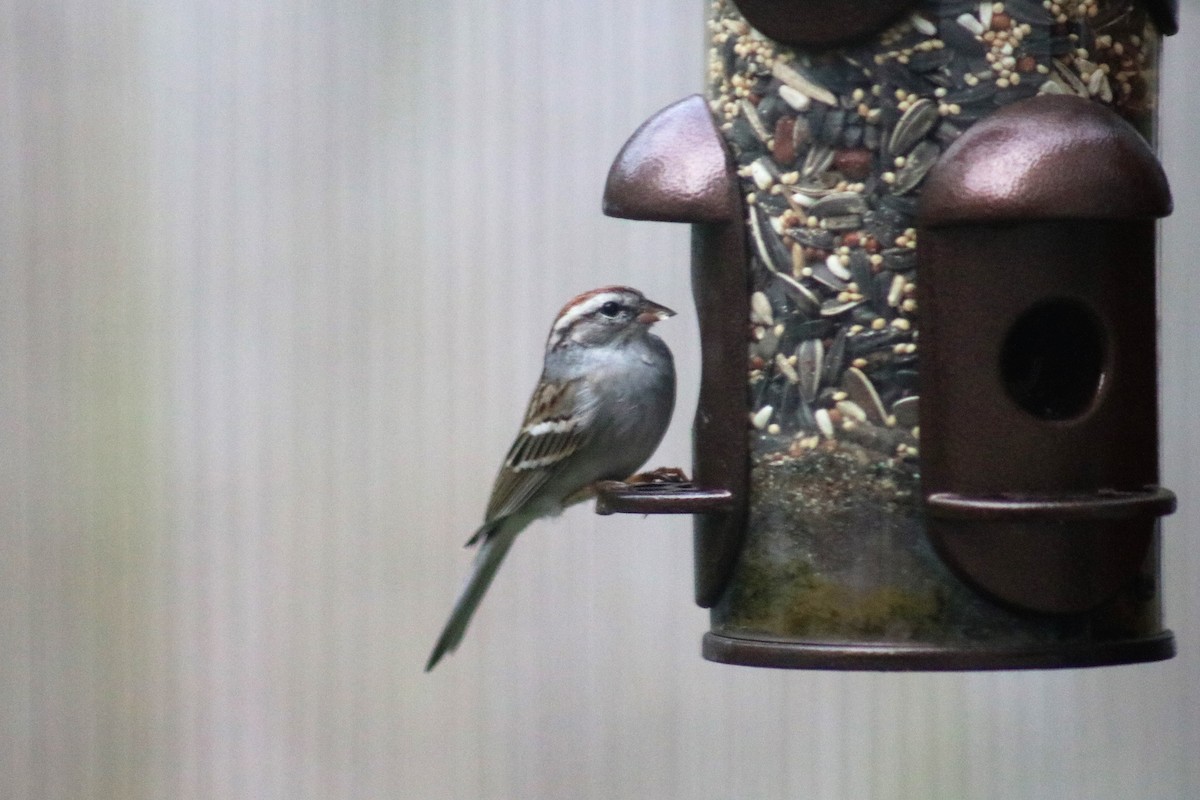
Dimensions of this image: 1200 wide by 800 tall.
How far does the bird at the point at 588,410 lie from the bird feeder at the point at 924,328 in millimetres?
796

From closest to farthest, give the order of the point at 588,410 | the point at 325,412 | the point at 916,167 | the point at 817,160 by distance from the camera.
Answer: the point at 916,167
the point at 817,160
the point at 588,410
the point at 325,412

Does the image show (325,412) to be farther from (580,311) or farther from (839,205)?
(839,205)

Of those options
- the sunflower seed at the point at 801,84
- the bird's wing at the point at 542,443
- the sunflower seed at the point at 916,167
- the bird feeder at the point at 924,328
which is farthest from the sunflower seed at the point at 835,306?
the bird's wing at the point at 542,443

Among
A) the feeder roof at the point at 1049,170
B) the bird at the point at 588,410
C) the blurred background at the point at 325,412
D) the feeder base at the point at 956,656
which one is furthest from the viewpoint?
the blurred background at the point at 325,412

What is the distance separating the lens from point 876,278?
356cm

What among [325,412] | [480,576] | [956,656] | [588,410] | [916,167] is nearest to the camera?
[956,656]

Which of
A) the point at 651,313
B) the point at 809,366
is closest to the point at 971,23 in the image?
the point at 809,366

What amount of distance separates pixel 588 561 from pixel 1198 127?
233cm

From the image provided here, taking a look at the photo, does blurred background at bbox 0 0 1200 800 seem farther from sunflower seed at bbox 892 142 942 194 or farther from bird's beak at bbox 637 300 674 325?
sunflower seed at bbox 892 142 942 194

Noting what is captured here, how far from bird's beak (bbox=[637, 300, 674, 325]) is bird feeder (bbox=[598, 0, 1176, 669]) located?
0.88m

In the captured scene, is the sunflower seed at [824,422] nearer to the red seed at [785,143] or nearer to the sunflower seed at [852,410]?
the sunflower seed at [852,410]

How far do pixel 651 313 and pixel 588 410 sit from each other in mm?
290

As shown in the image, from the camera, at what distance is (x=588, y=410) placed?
466 cm

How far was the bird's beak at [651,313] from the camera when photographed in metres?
4.67
